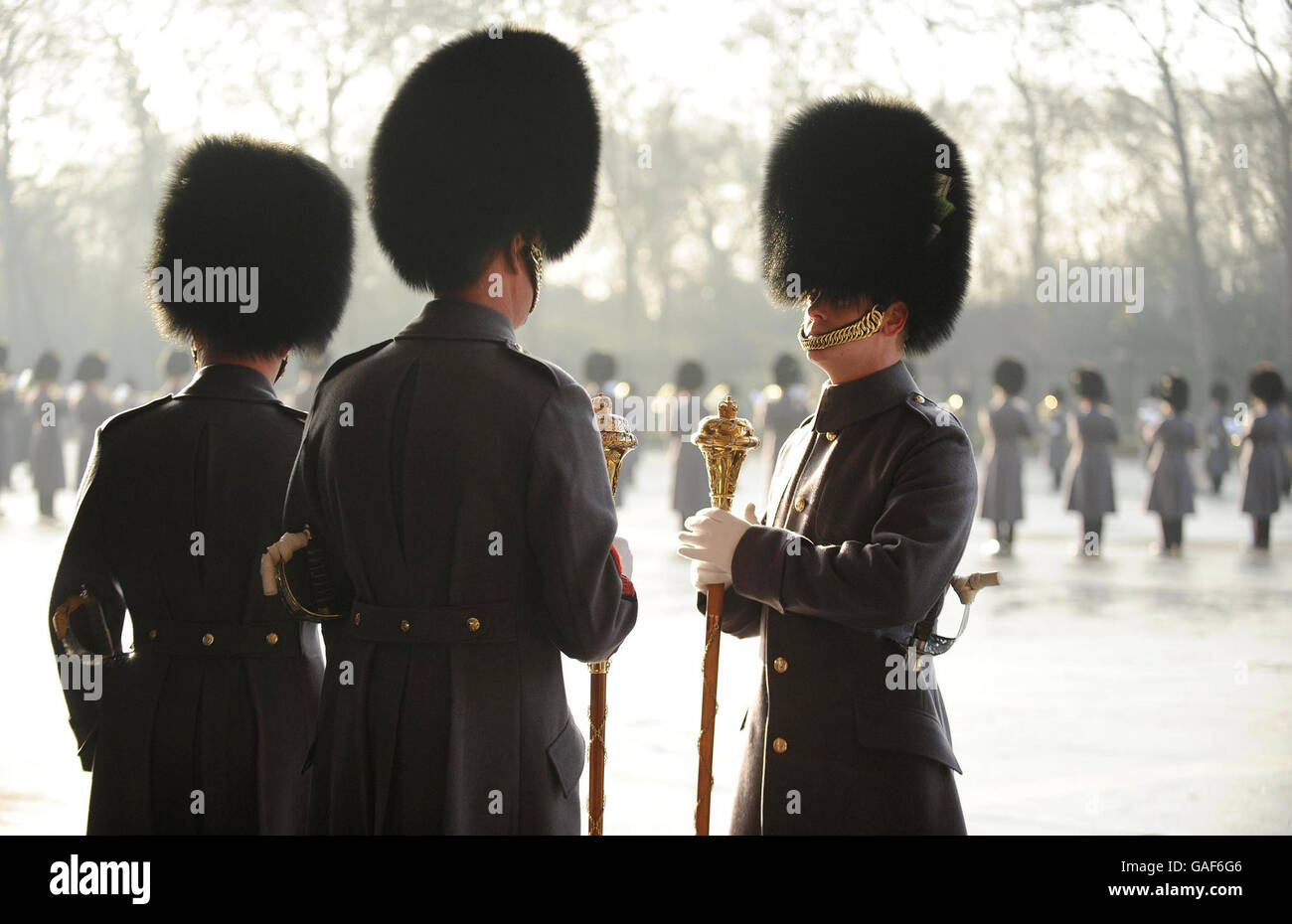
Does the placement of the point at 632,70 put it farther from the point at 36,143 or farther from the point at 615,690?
the point at 615,690

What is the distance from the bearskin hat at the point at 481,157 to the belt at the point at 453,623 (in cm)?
53

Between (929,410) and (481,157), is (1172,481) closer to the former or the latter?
(929,410)

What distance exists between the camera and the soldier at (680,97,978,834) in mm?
2240

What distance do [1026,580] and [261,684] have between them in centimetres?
832

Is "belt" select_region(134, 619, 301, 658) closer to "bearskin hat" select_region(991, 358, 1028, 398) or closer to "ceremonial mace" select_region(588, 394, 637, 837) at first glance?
"ceremonial mace" select_region(588, 394, 637, 837)

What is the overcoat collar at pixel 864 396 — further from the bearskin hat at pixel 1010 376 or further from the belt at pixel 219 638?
the bearskin hat at pixel 1010 376

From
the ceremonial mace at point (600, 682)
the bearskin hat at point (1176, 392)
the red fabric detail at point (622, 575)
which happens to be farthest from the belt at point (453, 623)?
the bearskin hat at point (1176, 392)

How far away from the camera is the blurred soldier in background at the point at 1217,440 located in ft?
58.3

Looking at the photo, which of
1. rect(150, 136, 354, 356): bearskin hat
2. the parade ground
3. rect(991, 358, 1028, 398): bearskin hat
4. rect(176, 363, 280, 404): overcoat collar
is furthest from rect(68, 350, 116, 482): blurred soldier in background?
rect(176, 363, 280, 404): overcoat collar

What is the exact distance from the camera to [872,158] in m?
2.64

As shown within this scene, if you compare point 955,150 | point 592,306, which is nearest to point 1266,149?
point 592,306

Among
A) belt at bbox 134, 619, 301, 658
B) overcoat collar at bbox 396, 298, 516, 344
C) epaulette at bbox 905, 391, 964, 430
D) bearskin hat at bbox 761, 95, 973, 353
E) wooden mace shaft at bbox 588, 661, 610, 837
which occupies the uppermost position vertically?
bearskin hat at bbox 761, 95, 973, 353

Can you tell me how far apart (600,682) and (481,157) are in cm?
93

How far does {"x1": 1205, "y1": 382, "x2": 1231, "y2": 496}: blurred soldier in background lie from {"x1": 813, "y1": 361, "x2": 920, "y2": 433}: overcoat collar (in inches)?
650
